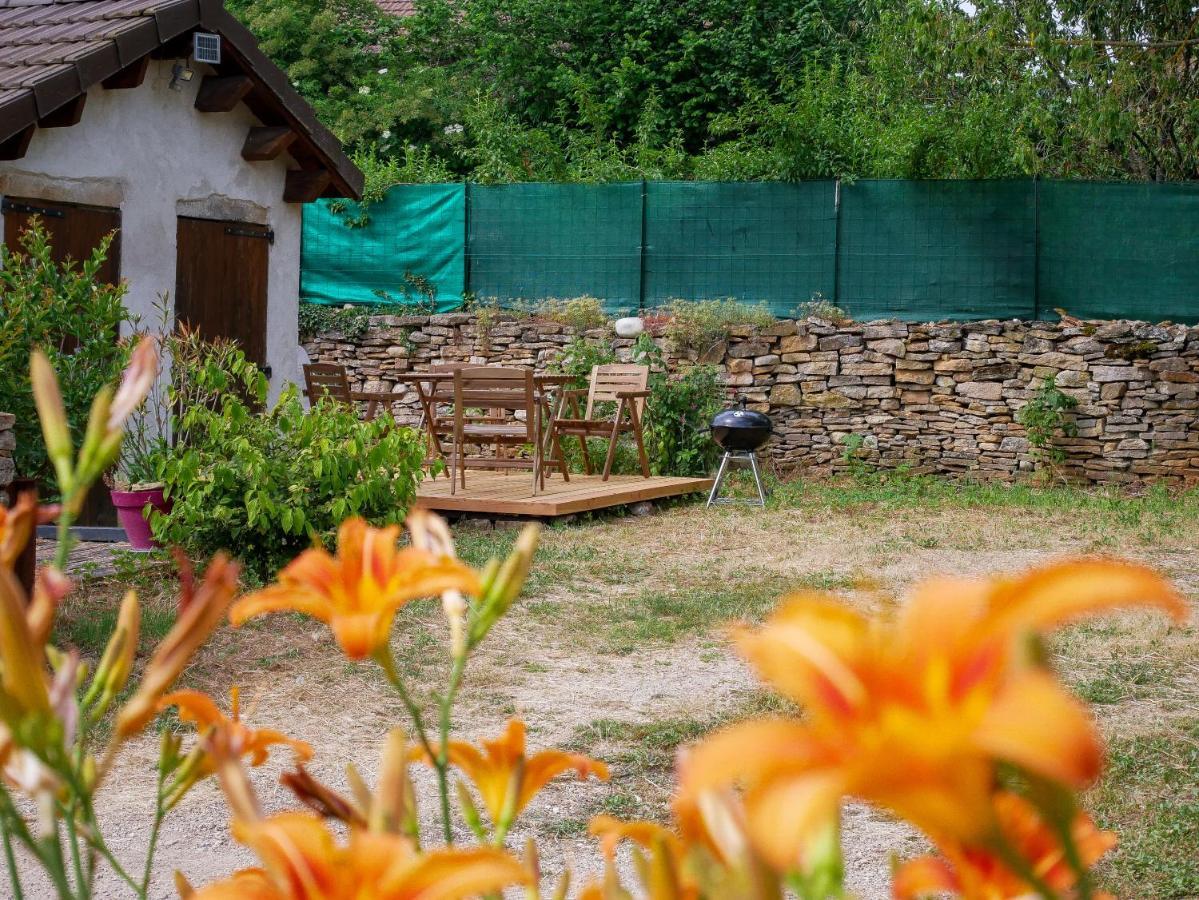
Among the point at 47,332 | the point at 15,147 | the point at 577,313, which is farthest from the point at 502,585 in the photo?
the point at 577,313

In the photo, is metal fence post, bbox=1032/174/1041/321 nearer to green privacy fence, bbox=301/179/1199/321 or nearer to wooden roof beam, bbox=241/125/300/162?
green privacy fence, bbox=301/179/1199/321

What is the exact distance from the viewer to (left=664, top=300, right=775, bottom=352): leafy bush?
36.8 feet

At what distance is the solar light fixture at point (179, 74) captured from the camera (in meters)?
8.23

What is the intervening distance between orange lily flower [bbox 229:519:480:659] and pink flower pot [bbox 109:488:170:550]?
6.22 meters

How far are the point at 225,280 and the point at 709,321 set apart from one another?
421cm

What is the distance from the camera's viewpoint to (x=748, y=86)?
1611 centimetres

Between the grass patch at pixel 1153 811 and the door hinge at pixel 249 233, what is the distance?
659 centimetres

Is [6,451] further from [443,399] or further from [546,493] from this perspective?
[443,399]

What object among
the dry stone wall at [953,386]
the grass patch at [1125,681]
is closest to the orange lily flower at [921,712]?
the grass patch at [1125,681]

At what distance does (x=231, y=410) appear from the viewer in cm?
631

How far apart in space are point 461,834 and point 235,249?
625 centimetres

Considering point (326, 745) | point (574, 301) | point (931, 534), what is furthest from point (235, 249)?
point (326, 745)

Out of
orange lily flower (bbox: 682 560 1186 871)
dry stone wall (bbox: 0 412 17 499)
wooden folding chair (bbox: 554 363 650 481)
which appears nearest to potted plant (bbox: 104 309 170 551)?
dry stone wall (bbox: 0 412 17 499)

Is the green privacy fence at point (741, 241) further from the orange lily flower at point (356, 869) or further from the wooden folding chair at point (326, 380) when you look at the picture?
the orange lily flower at point (356, 869)
